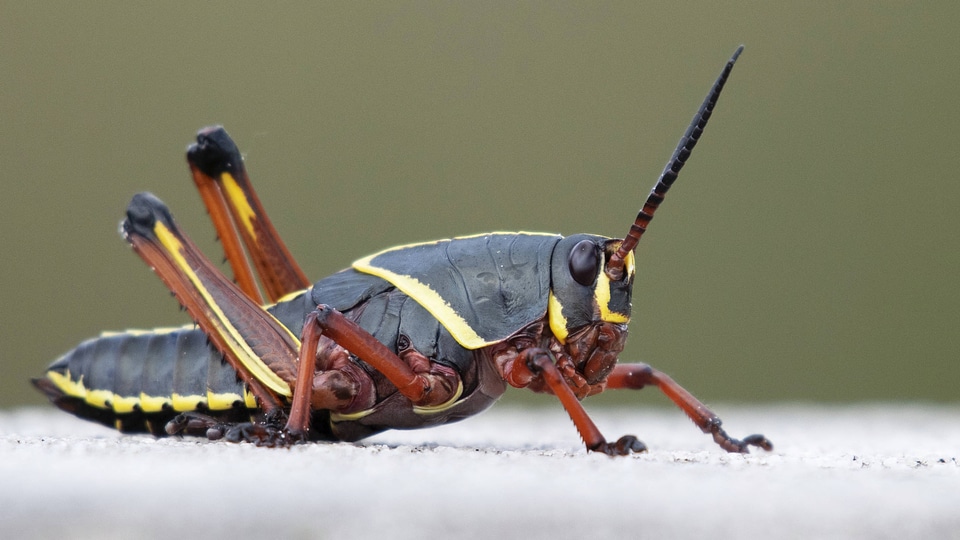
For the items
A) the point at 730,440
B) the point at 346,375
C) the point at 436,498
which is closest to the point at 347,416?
the point at 346,375

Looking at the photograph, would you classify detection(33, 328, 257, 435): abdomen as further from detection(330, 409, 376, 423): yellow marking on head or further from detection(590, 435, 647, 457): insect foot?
detection(590, 435, 647, 457): insect foot

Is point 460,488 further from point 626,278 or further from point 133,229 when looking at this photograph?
point 133,229

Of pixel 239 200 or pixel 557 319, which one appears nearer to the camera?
pixel 557 319

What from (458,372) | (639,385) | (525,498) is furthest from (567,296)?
(525,498)

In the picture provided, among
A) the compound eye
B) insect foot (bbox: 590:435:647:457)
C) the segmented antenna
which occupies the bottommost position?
insect foot (bbox: 590:435:647:457)

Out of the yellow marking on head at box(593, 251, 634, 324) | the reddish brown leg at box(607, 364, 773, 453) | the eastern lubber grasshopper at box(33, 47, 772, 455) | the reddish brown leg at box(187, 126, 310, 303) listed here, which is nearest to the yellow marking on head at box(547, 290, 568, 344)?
the eastern lubber grasshopper at box(33, 47, 772, 455)

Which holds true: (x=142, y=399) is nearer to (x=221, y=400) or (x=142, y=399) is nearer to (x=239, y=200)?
(x=221, y=400)
